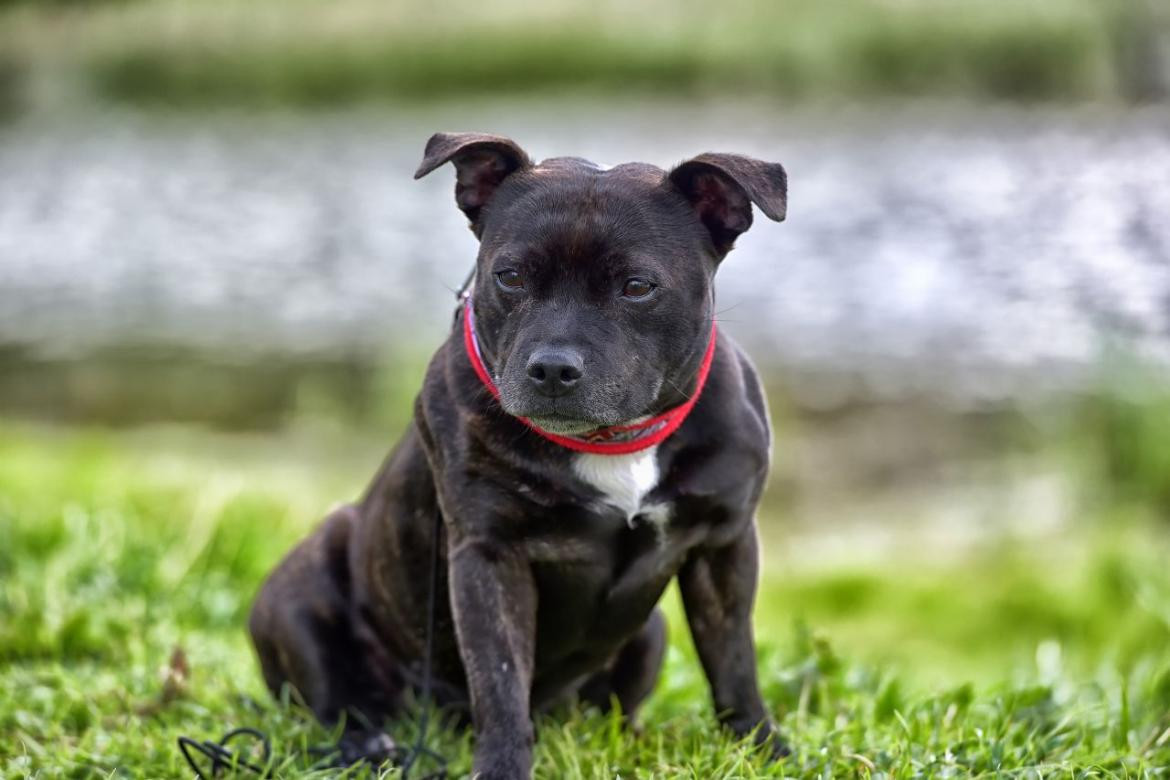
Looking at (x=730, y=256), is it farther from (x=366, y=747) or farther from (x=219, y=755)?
(x=219, y=755)

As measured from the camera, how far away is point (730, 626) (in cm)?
403

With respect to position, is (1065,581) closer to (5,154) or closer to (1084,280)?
(1084,280)

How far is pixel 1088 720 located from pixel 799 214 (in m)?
10.0

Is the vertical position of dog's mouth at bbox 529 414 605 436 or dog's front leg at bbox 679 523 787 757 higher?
dog's mouth at bbox 529 414 605 436

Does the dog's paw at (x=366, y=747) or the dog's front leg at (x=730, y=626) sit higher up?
the dog's front leg at (x=730, y=626)

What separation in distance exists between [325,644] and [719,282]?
8.55m

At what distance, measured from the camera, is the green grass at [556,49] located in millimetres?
17875

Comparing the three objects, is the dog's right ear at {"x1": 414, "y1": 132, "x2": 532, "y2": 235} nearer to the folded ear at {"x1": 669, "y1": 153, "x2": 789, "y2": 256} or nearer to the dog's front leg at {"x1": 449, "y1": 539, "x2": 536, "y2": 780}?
the folded ear at {"x1": 669, "y1": 153, "x2": 789, "y2": 256}

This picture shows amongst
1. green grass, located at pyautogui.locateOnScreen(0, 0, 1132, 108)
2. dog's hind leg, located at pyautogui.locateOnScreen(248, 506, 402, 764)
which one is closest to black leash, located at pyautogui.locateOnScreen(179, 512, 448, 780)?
dog's hind leg, located at pyautogui.locateOnScreen(248, 506, 402, 764)

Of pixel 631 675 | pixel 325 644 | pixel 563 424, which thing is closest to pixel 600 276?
pixel 563 424

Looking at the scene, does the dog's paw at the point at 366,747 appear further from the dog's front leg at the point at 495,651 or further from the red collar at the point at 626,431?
the red collar at the point at 626,431

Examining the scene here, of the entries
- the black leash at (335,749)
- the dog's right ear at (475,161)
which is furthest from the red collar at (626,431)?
the black leash at (335,749)

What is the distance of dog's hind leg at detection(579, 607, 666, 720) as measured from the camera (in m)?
4.44

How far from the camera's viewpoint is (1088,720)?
4.34m
